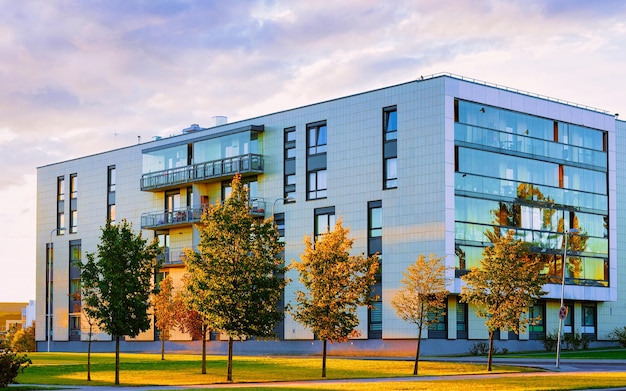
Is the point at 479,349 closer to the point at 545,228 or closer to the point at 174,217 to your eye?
the point at 545,228

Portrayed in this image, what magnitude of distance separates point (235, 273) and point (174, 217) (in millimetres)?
43479

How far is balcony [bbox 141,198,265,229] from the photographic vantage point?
7959 cm

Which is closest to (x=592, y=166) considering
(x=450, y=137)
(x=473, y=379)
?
(x=450, y=137)

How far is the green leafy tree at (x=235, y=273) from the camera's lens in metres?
44.2

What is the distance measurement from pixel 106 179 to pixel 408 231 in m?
38.9

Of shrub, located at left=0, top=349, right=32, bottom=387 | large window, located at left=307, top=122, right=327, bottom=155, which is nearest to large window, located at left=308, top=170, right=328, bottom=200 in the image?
large window, located at left=307, top=122, right=327, bottom=155

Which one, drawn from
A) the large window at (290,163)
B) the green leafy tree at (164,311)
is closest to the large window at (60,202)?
the large window at (290,163)

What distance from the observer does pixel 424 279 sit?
161 ft

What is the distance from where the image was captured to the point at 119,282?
4359 centimetres

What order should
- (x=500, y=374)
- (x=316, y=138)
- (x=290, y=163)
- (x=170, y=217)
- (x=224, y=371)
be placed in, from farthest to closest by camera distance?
(x=170, y=217), (x=290, y=163), (x=316, y=138), (x=224, y=371), (x=500, y=374)

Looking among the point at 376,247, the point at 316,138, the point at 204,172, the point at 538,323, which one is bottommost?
the point at 538,323

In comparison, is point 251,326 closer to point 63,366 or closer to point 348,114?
point 63,366

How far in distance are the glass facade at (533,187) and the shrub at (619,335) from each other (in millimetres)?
4026

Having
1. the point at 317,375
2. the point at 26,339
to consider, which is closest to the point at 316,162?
the point at 317,375
